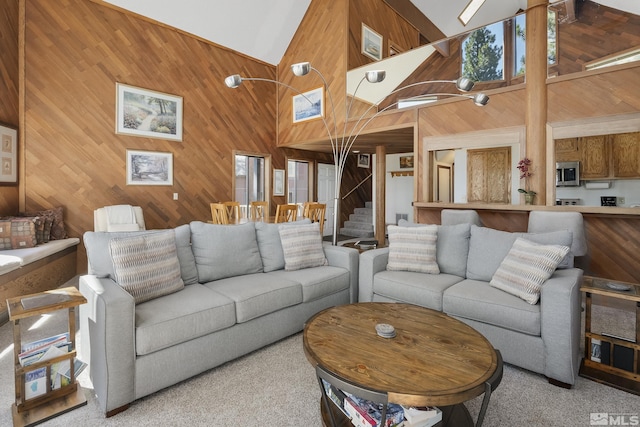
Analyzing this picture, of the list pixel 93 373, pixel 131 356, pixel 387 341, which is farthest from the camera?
pixel 93 373

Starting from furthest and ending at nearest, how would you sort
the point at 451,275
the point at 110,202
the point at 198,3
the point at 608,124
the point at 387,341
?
the point at 198,3
the point at 110,202
the point at 608,124
the point at 451,275
the point at 387,341

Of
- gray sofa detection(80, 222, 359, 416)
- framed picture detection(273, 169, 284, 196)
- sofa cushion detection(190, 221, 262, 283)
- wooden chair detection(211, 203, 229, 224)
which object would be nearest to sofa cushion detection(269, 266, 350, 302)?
gray sofa detection(80, 222, 359, 416)

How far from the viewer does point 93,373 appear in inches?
74.7

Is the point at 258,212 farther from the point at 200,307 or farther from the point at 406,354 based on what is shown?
the point at 406,354

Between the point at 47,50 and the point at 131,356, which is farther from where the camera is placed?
the point at 47,50

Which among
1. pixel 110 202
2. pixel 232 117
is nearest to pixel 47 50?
pixel 110 202

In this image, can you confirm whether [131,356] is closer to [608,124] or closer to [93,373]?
[93,373]

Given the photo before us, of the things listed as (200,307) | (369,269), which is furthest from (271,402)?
(369,269)

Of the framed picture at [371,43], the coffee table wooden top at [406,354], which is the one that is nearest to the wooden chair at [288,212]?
the coffee table wooden top at [406,354]

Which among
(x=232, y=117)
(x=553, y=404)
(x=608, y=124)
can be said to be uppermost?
(x=232, y=117)

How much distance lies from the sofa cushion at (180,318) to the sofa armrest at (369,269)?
49.8 inches

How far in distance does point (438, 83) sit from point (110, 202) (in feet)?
18.0

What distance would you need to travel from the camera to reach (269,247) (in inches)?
120

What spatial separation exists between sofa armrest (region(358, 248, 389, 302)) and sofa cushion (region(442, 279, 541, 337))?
26.4 inches
